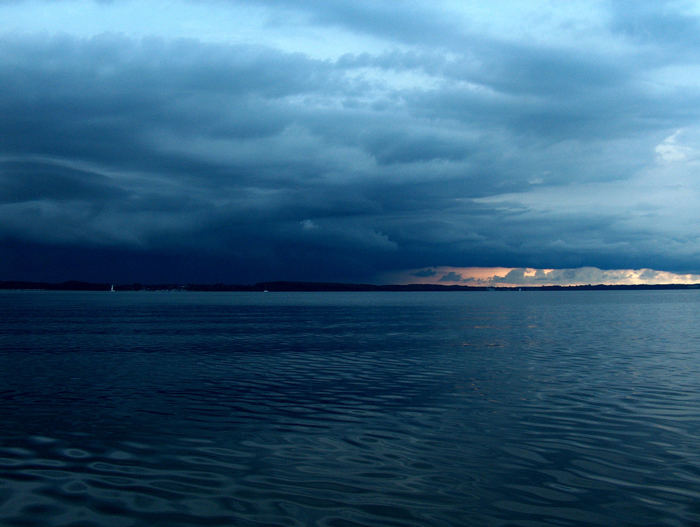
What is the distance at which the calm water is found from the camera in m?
14.1

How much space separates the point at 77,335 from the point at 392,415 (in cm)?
5363

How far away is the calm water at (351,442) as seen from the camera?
46.3 ft

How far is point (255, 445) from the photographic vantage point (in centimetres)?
1981

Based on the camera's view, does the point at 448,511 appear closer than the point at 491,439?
Yes

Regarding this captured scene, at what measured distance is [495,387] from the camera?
1235 inches

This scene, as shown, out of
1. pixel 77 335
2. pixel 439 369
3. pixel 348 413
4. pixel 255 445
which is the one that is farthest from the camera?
pixel 77 335

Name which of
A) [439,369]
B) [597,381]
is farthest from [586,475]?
[439,369]

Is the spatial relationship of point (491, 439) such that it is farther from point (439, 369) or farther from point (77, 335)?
point (77, 335)

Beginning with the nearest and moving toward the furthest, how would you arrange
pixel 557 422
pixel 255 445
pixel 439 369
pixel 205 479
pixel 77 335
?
pixel 205 479 → pixel 255 445 → pixel 557 422 → pixel 439 369 → pixel 77 335

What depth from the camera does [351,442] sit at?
66.1 ft

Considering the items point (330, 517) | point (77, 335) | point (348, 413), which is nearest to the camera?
point (330, 517)

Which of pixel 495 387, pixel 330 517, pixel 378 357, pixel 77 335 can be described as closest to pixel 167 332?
pixel 77 335

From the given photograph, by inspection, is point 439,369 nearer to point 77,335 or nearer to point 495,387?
point 495,387

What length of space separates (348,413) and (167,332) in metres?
52.6
